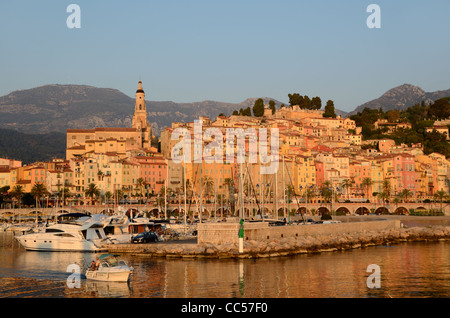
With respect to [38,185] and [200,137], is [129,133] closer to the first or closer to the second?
[200,137]

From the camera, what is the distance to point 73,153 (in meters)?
117

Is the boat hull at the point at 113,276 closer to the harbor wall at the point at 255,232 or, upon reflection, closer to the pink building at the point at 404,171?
the harbor wall at the point at 255,232

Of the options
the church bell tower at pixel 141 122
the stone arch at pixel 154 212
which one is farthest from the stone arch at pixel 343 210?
the church bell tower at pixel 141 122

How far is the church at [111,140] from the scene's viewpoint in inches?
4466

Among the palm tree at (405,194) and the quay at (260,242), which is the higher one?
the palm tree at (405,194)

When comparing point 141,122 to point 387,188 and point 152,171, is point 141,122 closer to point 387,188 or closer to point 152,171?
point 152,171

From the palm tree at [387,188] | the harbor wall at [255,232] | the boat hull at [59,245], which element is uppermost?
the palm tree at [387,188]

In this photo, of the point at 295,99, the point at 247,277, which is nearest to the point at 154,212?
the point at 247,277

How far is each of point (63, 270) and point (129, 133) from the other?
9265 cm

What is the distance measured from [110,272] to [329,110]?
127241 millimetres

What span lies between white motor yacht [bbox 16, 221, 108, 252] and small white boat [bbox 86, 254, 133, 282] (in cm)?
1536

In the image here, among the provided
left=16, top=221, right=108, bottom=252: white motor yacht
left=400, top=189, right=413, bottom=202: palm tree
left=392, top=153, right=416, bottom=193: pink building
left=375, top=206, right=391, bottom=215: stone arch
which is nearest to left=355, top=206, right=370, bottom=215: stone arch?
left=375, top=206, right=391, bottom=215: stone arch

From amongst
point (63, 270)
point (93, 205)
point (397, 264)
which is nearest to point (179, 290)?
point (63, 270)

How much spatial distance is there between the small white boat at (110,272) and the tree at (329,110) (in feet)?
412
